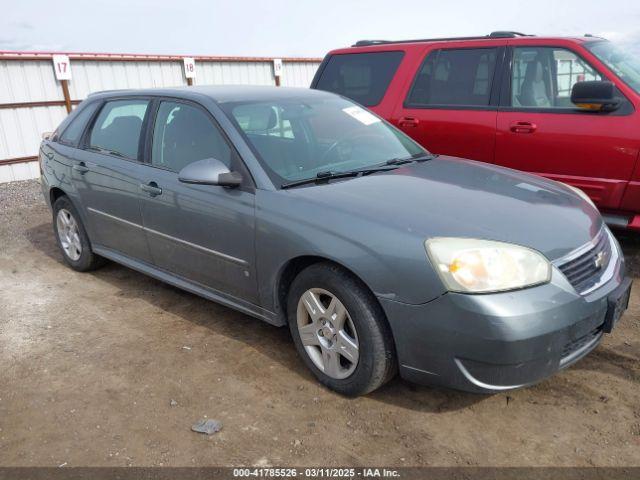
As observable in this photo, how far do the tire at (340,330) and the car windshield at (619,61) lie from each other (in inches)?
126

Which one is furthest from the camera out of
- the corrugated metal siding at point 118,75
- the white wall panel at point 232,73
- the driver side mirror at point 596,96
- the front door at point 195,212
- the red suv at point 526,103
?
the white wall panel at point 232,73

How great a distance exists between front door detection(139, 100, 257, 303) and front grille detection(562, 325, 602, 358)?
5.53ft

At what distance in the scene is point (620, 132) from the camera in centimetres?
434

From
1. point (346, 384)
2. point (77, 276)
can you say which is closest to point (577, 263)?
point (346, 384)

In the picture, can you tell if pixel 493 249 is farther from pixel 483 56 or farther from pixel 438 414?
pixel 483 56

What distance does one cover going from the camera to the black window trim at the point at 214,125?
10.7ft

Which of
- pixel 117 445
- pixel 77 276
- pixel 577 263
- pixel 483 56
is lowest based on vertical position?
pixel 77 276

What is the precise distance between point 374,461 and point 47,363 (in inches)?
86.8

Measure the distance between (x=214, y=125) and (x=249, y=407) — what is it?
174 centimetres

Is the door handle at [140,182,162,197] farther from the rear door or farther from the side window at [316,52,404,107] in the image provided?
the side window at [316,52,404,107]

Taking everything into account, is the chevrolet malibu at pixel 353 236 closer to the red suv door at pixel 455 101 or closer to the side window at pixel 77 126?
the side window at pixel 77 126

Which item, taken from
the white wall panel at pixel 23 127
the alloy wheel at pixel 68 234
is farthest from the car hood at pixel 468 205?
the white wall panel at pixel 23 127

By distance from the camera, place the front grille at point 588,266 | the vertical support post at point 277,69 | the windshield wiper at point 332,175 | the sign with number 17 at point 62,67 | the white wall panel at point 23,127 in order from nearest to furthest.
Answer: the front grille at point 588,266 → the windshield wiper at point 332,175 → the white wall panel at point 23,127 → the sign with number 17 at point 62,67 → the vertical support post at point 277,69

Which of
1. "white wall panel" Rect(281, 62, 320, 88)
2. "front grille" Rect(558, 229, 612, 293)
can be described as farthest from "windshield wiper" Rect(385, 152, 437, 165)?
"white wall panel" Rect(281, 62, 320, 88)
